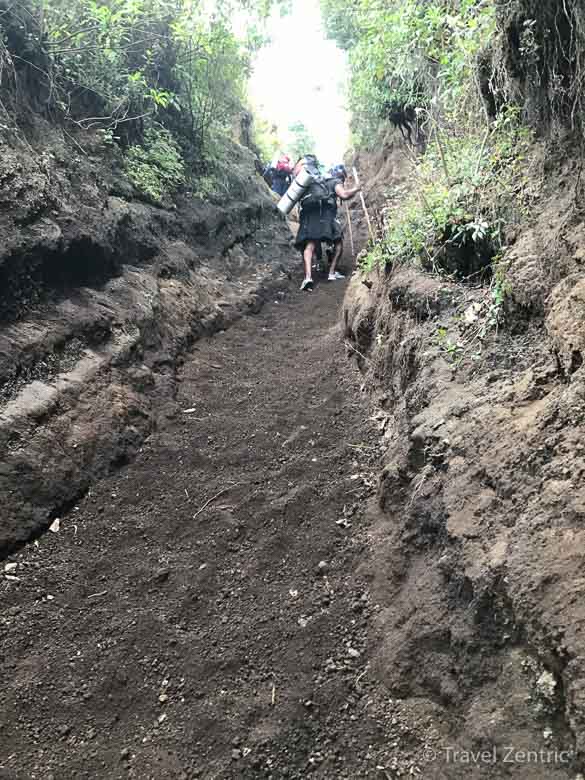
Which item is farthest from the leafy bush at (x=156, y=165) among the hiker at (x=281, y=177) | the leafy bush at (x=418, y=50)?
the hiker at (x=281, y=177)

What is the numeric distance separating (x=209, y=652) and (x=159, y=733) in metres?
0.38

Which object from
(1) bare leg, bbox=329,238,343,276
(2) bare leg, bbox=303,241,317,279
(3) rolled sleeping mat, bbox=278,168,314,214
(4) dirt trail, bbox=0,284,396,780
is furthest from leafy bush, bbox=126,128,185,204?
(4) dirt trail, bbox=0,284,396,780

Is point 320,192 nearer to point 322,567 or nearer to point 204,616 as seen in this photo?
point 322,567

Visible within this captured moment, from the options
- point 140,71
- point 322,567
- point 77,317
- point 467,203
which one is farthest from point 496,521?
point 140,71

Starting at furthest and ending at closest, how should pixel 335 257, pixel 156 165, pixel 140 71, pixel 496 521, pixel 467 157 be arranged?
pixel 335 257
pixel 156 165
pixel 140 71
pixel 467 157
pixel 496 521

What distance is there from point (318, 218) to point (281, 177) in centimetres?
494

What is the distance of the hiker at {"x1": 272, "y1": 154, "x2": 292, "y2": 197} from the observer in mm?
12055

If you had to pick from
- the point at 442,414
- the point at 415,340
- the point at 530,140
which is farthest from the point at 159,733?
the point at 530,140

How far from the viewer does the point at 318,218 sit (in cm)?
785

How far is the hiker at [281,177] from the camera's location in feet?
39.5

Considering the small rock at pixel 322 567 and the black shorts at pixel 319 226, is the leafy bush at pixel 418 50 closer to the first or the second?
the black shorts at pixel 319 226

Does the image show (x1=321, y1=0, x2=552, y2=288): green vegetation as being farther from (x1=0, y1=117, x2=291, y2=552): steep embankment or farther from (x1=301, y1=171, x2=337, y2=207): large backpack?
(x1=301, y1=171, x2=337, y2=207): large backpack

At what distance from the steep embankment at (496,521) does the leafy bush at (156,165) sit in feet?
13.9

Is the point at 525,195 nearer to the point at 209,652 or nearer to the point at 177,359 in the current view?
the point at 209,652
